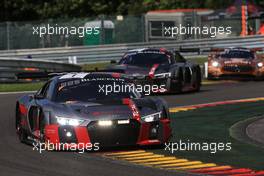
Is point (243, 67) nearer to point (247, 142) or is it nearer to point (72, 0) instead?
point (247, 142)

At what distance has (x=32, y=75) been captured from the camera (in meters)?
14.8

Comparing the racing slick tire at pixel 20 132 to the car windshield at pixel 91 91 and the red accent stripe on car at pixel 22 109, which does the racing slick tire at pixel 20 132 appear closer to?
the red accent stripe on car at pixel 22 109

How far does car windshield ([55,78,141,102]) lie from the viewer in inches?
489

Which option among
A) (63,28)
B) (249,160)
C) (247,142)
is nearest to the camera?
(249,160)

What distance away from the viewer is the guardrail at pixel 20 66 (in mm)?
28031

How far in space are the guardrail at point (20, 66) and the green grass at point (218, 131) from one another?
36.4ft

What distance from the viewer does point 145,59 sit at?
22.3m

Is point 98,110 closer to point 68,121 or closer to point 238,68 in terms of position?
point 68,121

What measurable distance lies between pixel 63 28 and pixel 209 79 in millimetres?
12328

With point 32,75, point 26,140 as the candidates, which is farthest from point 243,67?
point 26,140

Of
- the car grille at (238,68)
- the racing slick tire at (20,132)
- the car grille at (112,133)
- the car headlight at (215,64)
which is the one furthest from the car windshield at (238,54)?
the car grille at (112,133)
